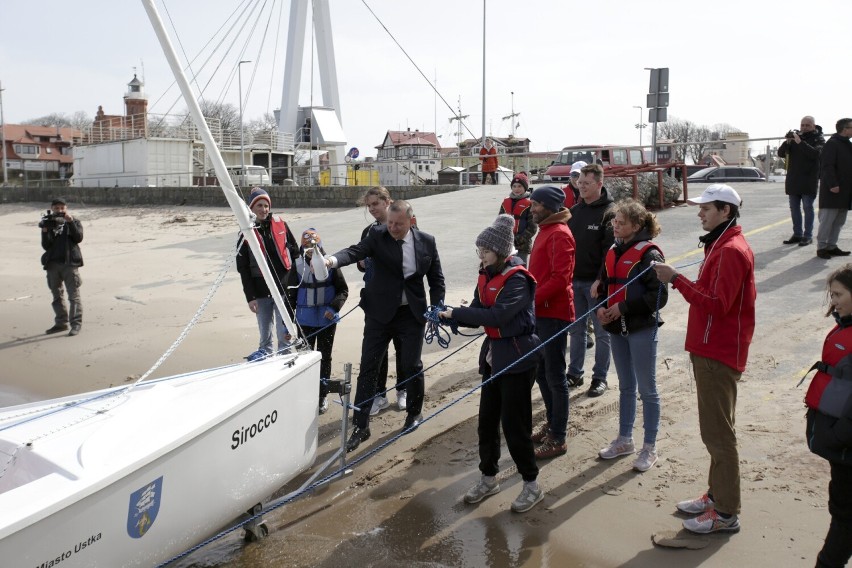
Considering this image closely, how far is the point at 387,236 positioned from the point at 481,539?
7.33 ft

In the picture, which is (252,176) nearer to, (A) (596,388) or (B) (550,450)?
(A) (596,388)

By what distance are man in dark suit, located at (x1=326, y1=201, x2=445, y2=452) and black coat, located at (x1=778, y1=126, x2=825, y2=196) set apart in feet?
22.5

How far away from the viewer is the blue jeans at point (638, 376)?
4.64 meters

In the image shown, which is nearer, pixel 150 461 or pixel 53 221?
pixel 150 461

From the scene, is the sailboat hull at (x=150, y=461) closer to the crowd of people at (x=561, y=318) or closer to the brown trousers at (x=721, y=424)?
the crowd of people at (x=561, y=318)

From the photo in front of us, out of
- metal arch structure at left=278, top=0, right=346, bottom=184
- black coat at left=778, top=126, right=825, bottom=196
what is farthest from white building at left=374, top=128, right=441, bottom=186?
black coat at left=778, top=126, right=825, bottom=196

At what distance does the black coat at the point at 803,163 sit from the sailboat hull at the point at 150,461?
321 inches

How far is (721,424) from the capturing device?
12.7 ft

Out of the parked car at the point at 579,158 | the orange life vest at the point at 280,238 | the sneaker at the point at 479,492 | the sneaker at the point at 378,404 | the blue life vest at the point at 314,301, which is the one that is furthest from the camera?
the parked car at the point at 579,158

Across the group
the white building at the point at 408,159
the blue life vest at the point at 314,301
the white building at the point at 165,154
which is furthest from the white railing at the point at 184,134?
the blue life vest at the point at 314,301

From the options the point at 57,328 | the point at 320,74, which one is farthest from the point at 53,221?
the point at 320,74

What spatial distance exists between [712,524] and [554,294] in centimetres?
173

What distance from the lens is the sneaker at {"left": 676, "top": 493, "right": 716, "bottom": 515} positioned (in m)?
4.12

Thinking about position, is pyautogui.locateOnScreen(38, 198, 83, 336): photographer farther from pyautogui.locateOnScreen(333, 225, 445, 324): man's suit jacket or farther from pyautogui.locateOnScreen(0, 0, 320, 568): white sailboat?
pyautogui.locateOnScreen(0, 0, 320, 568): white sailboat
